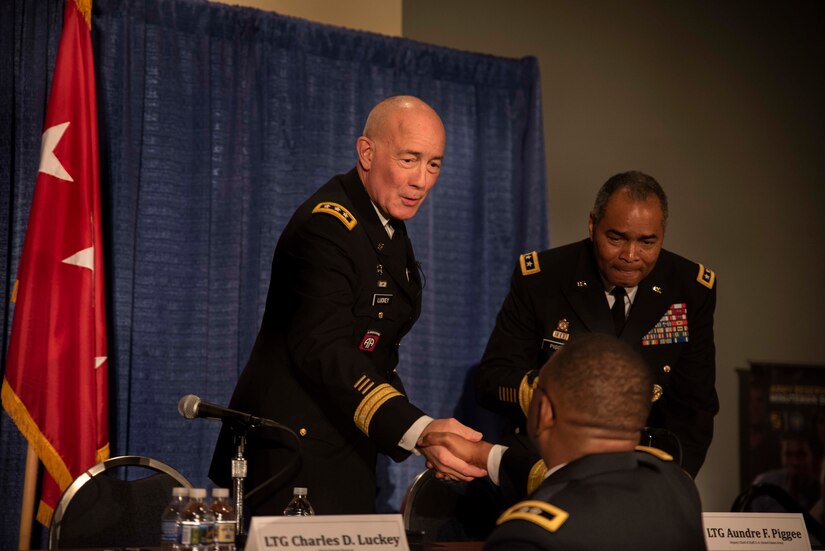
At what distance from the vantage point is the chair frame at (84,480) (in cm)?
261

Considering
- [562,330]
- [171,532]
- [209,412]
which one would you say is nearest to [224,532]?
[171,532]

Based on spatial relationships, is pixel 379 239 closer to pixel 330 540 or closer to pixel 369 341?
pixel 369 341

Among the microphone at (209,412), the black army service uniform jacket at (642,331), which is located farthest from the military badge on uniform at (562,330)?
the microphone at (209,412)

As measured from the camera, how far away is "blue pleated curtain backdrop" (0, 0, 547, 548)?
4164 millimetres

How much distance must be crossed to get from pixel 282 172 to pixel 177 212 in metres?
0.54

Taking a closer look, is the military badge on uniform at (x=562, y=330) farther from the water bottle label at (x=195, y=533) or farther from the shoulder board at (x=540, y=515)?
the shoulder board at (x=540, y=515)

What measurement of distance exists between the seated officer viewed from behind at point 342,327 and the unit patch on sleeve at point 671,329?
2.74ft

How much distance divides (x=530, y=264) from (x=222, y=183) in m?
1.66

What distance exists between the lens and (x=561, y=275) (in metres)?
3.40

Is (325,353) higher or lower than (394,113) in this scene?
lower

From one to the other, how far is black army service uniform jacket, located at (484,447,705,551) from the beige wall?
3.76 meters

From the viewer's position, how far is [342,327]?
2688mm

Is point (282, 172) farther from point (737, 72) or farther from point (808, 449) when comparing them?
point (808, 449)

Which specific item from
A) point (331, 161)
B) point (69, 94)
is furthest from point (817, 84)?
point (69, 94)
